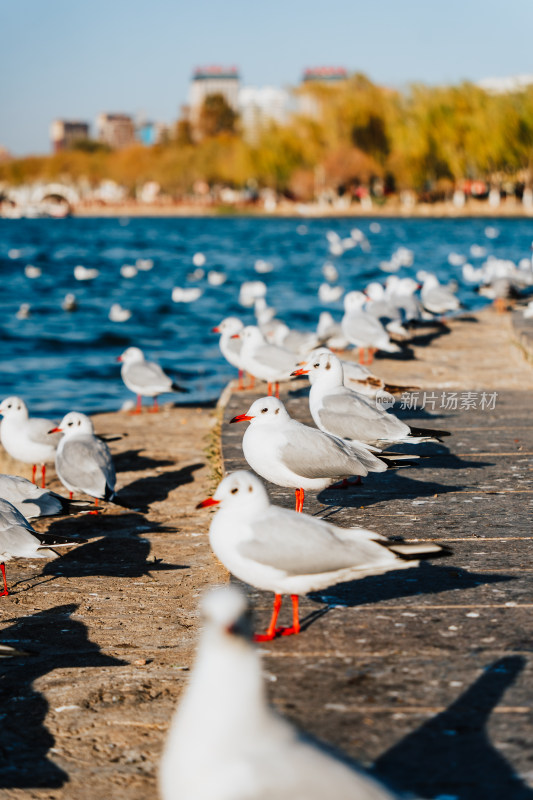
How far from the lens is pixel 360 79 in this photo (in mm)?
78875

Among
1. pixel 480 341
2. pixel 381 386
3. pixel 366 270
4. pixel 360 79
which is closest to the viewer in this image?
pixel 381 386

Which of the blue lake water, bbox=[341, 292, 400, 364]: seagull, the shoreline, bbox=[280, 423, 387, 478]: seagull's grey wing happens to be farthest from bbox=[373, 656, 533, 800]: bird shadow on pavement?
the shoreline

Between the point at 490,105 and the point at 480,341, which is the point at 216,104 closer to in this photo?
the point at 490,105

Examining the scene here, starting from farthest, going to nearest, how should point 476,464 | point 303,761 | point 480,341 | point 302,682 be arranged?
point 480,341, point 476,464, point 302,682, point 303,761

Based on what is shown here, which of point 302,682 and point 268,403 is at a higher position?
point 268,403

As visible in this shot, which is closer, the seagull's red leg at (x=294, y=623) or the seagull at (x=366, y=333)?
the seagull's red leg at (x=294, y=623)

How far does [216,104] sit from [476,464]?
16132cm

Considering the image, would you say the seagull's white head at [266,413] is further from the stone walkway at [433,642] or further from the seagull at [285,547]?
the seagull at [285,547]

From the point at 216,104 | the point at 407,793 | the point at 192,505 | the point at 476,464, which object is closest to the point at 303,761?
the point at 407,793

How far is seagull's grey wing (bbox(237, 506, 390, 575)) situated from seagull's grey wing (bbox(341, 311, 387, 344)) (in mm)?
6616

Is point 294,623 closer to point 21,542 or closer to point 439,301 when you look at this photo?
point 21,542

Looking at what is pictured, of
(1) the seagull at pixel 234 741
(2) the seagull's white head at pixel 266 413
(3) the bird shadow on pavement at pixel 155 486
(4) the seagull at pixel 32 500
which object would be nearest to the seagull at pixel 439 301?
(3) the bird shadow on pavement at pixel 155 486

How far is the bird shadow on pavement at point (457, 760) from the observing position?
2.34 meters

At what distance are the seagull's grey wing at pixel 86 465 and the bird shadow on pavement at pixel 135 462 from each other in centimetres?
101
